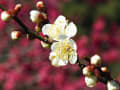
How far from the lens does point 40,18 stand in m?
1.65

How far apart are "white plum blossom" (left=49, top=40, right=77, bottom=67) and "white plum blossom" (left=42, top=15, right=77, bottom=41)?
1.5 inches

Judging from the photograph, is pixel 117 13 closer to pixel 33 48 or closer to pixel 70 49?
pixel 33 48

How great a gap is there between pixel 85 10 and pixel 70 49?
5321mm

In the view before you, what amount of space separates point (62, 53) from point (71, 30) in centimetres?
17

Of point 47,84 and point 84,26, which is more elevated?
point 84,26

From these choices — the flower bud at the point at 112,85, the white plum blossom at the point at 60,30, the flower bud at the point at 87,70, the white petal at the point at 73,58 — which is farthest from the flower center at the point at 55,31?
the flower bud at the point at 112,85

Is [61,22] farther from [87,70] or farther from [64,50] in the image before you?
[87,70]

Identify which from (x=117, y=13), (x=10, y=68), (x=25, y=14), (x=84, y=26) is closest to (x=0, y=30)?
(x=25, y=14)

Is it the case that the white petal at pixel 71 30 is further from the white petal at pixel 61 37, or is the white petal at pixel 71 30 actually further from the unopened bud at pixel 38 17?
the unopened bud at pixel 38 17

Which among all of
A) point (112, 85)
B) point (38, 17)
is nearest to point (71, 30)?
point (38, 17)

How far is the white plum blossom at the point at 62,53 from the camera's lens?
63.0 inches

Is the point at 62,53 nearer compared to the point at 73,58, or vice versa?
the point at 73,58

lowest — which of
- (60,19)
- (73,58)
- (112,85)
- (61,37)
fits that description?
(112,85)

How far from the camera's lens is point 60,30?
1.73m
